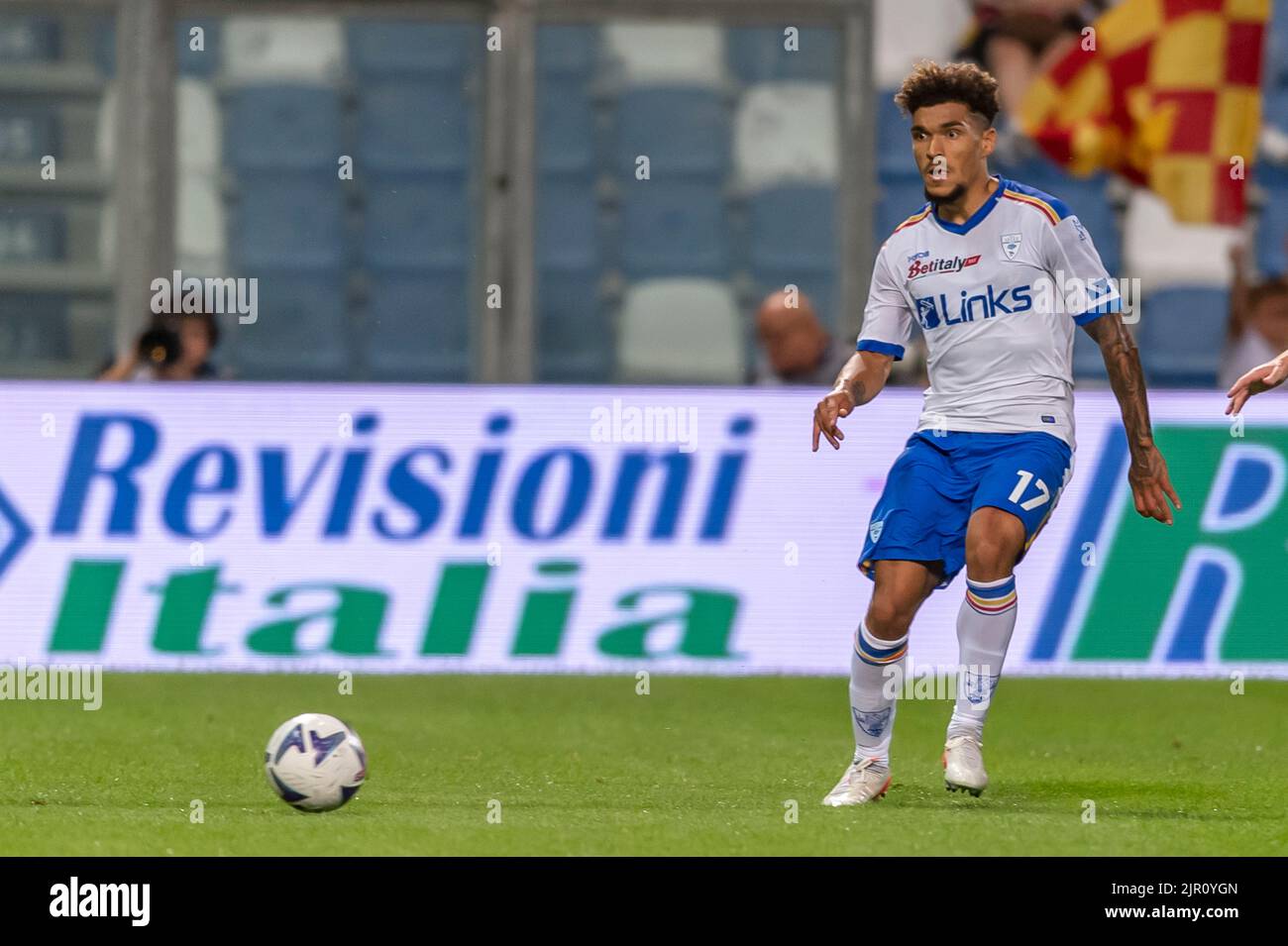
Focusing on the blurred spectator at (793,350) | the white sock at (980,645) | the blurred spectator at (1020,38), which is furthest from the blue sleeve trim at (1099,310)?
the blurred spectator at (1020,38)

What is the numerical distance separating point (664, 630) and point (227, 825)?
478cm

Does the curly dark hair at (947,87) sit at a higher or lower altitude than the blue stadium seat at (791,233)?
higher

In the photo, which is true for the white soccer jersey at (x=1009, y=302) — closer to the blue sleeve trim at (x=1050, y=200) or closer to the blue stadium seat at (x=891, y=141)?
the blue sleeve trim at (x=1050, y=200)

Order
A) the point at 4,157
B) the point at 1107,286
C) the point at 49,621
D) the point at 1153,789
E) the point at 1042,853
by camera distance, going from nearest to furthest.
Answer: the point at 1042,853 → the point at 1107,286 → the point at 1153,789 → the point at 49,621 → the point at 4,157

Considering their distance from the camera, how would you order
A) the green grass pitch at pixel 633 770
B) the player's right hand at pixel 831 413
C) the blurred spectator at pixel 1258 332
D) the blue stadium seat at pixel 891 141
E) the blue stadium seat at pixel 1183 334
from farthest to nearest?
the blue stadium seat at pixel 891 141, the blue stadium seat at pixel 1183 334, the blurred spectator at pixel 1258 332, the player's right hand at pixel 831 413, the green grass pitch at pixel 633 770

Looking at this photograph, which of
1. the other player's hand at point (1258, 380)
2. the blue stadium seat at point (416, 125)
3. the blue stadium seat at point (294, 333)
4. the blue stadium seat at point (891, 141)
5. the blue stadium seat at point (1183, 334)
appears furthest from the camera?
the blue stadium seat at point (891, 141)

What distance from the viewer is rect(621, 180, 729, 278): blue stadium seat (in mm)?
14562

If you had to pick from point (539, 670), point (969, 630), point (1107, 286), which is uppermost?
point (1107, 286)

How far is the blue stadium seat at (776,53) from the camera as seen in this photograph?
1462cm

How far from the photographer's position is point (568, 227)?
14.5 metres

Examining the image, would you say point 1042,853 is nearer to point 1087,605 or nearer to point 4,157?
point 1087,605

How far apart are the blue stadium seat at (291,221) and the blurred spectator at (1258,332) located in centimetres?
490

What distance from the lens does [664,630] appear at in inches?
447

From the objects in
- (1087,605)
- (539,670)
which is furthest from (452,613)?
(1087,605)
